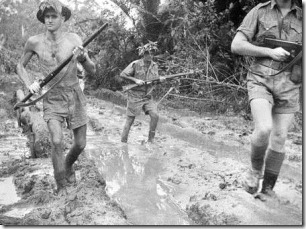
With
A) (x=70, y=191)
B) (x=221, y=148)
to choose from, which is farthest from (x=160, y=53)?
(x=70, y=191)

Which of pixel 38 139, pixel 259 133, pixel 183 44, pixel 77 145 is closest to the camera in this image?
pixel 259 133

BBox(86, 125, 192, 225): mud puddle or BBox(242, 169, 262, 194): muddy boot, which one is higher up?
BBox(242, 169, 262, 194): muddy boot

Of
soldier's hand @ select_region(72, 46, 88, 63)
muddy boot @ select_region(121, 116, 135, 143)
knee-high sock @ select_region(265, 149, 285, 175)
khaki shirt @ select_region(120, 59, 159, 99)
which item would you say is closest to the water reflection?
muddy boot @ select_region(121, 116, 135, 143)

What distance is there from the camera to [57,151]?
3.67 metres

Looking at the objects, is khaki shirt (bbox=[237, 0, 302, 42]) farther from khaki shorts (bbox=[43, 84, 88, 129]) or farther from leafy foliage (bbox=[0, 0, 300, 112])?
leafy foliage (bbox=[0, 0, 300, 112])

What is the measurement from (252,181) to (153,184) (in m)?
1.51

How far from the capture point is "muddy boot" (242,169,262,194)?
329 cm

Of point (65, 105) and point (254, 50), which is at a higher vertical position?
point (254, 50)

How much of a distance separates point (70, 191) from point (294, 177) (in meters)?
2.59

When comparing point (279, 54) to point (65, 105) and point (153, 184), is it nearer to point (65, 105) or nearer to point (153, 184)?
point (65, 105)

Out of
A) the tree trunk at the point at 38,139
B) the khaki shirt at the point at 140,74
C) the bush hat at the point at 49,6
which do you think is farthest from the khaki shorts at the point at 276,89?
the khaki shirt at the point at 140,74

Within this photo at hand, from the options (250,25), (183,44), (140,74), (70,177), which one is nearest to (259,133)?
(250,25)

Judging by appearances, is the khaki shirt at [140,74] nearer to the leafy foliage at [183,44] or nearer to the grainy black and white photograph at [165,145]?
the grainy black and white photograph at [165,145]

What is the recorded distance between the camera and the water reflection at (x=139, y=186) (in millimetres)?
3535
